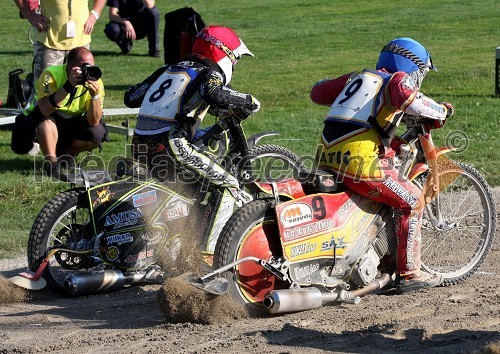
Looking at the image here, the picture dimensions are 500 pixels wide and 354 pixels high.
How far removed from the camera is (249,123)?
13.8 meters

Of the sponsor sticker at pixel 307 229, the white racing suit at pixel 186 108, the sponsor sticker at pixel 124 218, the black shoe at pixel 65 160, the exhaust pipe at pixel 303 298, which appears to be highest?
the white racing suit at pixel 186 108

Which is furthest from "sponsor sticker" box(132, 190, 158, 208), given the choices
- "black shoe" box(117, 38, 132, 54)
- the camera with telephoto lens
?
"black shoe" box(117, 38, 132, 54)

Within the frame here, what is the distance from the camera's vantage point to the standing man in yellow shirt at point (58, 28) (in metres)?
11.9

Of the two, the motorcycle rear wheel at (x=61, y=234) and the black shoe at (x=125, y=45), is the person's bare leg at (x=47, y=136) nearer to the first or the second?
the motorcycle rear wheel at (x=61, y=234)

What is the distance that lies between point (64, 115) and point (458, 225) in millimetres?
4400

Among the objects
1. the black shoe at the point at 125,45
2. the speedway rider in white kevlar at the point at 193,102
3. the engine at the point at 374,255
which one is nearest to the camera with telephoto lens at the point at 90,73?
the speedway rider in white kevlar at the point at 193,102

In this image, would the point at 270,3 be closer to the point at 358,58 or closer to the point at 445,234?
the point at 358,58

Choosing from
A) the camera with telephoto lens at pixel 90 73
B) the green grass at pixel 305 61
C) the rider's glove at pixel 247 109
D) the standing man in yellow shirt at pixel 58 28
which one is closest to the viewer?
the rider's glove at pixel 247 109

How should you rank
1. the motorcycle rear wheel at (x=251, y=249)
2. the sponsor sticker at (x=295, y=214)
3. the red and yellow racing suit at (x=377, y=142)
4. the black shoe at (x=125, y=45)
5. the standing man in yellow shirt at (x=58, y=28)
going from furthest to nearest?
the black shoe at (x=125, y=45), the standing man in yellow shirt at (x=58, y=28), the red and yellow racing suit at (x=377, y=142), the sponsor sticker at (x=295, y=214), the motorcycle rear wheel at (x=251, y=249)

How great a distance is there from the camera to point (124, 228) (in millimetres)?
7281

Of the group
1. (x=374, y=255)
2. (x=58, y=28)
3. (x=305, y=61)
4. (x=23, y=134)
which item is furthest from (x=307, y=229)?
(x=305, y=61)

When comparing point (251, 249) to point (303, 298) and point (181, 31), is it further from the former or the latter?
point (181, 31)

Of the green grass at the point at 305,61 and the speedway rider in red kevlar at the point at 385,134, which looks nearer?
the speedway rider in red kevlar at the point at 385,134

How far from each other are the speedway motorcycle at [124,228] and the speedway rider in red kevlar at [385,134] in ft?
2.57
